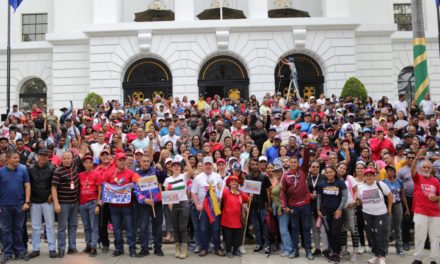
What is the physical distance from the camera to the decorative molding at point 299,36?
85.9 ft

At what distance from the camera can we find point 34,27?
31422 mm

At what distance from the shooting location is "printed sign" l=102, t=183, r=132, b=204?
34.4 ft

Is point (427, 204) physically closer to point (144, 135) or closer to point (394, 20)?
point (144, 135)

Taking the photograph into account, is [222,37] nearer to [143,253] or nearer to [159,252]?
[159,252]

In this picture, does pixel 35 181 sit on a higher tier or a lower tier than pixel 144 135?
lower

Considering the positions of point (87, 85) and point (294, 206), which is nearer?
point (294, 206)

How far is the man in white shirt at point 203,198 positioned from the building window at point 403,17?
2464 cm

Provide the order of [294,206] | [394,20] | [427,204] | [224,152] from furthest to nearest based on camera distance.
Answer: [394,20] → [224,152] → [294,206] → [427,204]

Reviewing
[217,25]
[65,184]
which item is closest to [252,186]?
[65,184]

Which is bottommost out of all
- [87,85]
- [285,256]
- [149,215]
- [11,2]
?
[285,256]

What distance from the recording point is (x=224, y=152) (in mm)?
12859

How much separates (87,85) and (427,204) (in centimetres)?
2206

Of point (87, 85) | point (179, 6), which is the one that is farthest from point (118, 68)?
point (179, 6)

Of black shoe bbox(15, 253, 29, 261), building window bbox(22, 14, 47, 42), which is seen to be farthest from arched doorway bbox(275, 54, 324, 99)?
black shoe bbox(15, 253, 29, 261)
